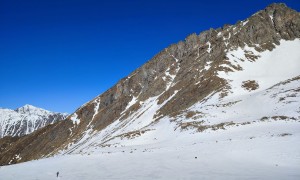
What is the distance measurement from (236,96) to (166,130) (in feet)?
81.4

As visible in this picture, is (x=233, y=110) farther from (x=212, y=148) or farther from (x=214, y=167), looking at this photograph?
(x=214, y=167)

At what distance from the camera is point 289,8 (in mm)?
137875

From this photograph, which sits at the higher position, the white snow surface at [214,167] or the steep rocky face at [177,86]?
the steep rocky face at [177,86]

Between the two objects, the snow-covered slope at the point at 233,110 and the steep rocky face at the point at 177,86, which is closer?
the snow-covered slope at the point at 233,110

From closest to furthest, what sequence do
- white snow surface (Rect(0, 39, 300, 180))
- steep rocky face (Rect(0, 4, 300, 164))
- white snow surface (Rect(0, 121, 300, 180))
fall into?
1. white snow surface (Rect(0, 121, 300, 180))
2. white snow surface (Rect(0, 39, 300, 180))
3. steep rocky face (Rect(0, 4, 300, 164))

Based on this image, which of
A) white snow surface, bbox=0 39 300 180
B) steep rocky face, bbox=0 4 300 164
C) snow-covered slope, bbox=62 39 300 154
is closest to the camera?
white snow surface, bbox=0 39 300 180

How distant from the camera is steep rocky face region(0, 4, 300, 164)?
83.1m

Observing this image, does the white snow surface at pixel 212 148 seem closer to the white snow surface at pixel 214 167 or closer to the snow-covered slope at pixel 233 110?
the white snow surface at pixel 214 167

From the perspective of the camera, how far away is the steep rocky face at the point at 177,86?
8312cm

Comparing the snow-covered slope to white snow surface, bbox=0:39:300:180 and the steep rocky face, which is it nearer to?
white snow surface, bbox=0:39:300:180

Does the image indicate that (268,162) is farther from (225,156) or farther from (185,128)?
(185,128)

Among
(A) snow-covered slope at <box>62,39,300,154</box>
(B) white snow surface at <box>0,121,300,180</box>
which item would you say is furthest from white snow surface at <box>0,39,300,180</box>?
(A) snow-covered slope at <box>62,39,300,154</box>

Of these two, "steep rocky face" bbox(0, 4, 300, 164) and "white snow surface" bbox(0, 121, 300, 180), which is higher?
"steep rocky face" bbox(0, 4, 300, 164)

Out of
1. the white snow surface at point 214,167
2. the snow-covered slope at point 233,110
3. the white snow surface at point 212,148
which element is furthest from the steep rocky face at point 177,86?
the white snow surface at point 214,167
